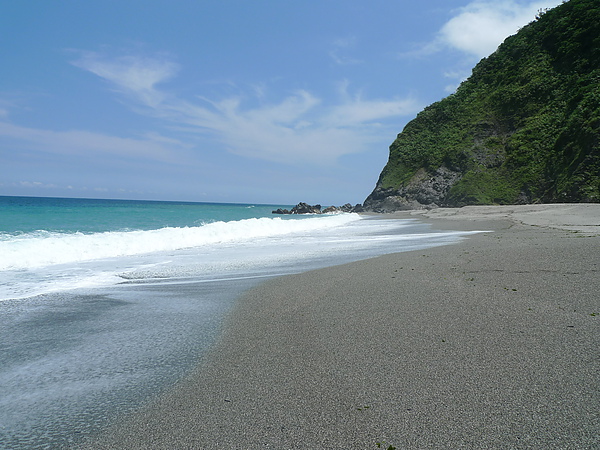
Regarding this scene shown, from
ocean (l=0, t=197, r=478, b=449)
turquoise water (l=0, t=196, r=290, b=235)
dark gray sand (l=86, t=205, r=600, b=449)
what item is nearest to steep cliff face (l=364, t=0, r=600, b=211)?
turquoise water (l=0, t=196, r=290, b=235)

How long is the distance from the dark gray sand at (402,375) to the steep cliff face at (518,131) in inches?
1335

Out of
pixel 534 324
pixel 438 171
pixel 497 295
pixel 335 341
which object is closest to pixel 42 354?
pixel 335 341

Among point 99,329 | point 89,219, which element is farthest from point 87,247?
point 89,219

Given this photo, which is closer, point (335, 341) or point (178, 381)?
point (178, 381)

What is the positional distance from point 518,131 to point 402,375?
54.9 metres

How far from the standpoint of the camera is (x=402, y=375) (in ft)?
A: 9.66

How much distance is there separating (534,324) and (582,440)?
1.95 metres

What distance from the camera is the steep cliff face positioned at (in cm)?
3550

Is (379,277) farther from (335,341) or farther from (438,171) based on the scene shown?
(438,171)

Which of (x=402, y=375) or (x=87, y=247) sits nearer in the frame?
(x=402, y=375)

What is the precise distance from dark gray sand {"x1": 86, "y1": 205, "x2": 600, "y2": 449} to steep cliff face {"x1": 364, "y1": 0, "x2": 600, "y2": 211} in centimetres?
3390

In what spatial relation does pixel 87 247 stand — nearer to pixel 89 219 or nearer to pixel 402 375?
pixel 402 375

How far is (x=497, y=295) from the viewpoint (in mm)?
4910

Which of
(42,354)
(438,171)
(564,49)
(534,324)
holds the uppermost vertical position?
(564,49)
